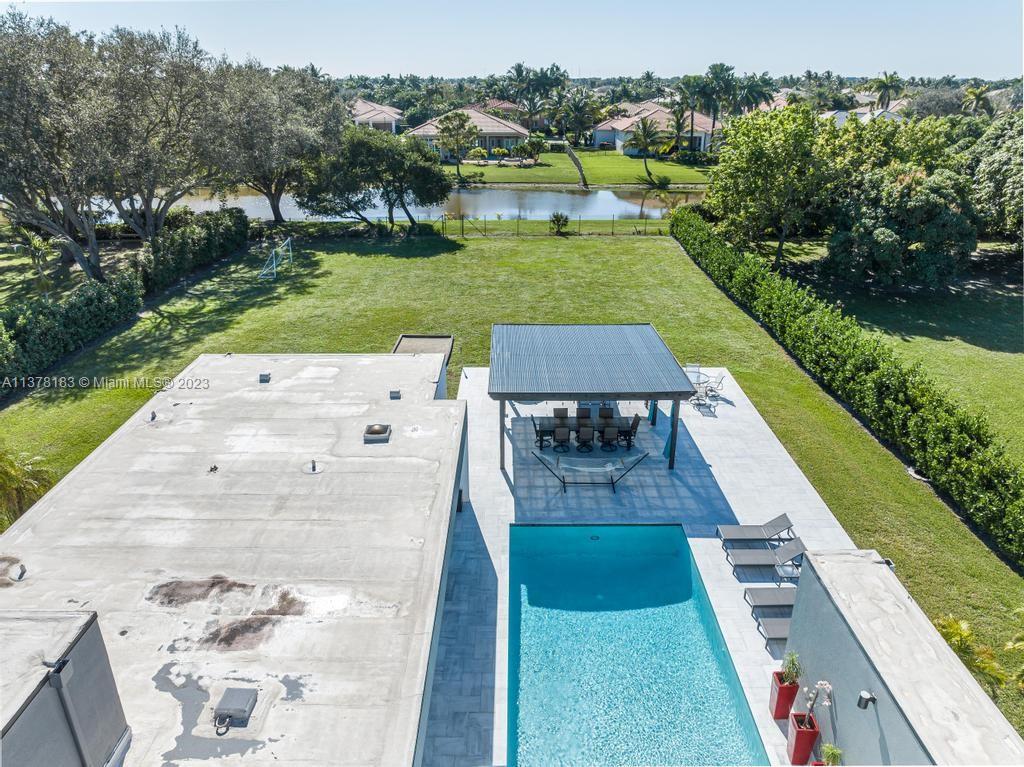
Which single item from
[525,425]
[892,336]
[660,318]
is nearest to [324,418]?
[525,425]

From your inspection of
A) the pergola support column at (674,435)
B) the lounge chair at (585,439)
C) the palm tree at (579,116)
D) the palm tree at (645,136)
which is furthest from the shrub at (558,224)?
the palm tree at (579,116)

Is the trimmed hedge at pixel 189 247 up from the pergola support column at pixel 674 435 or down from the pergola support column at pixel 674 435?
up

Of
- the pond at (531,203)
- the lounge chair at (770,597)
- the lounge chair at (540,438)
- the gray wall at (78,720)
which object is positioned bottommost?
the lounge chair at (770,597)

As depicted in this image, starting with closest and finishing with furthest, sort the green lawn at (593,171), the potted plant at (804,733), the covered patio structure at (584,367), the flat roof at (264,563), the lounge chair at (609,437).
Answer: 1. the flat roof at (264,563)
2. the potted plant at (804,733)
3. the covered patio structure at (584,367)
4. the lounge chair at (609,437)
5. the green lawn at (593,171)

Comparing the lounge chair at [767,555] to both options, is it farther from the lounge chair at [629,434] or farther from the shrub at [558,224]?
the shrub at [558,224]

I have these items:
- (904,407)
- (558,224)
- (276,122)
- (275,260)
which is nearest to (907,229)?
(904,407)

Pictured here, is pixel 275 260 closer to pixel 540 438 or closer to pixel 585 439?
pixel 540 438
